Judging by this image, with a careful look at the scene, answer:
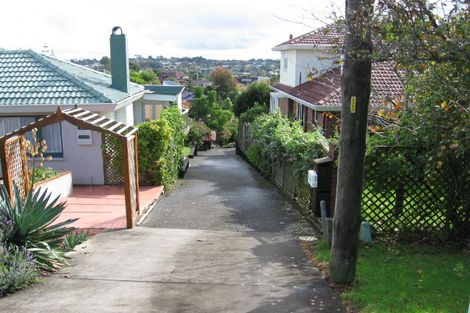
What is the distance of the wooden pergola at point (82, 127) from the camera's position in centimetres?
873

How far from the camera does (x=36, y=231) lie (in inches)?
261

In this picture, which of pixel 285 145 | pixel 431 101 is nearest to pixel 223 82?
pixel 285 145

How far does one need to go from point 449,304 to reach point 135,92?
15547mm

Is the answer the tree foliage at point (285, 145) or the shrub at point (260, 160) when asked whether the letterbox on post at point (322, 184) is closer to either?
the tree foliage at point (285, 145)

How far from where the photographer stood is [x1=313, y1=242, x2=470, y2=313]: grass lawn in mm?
4969

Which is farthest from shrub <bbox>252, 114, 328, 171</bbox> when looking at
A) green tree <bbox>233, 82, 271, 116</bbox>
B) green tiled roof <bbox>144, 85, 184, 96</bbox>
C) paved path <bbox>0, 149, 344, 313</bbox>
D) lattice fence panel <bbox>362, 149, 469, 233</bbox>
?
green tree <bbox>233, 82, 271, 116</bbox>

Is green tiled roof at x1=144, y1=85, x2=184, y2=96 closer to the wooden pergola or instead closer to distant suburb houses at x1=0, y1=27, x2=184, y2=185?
distant suburb houses at x1=0, y1=27, x2=184, y2=185

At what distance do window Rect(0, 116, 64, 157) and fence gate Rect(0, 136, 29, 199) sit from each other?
465 cm

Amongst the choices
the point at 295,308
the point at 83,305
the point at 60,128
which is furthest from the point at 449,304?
the point at 60,128

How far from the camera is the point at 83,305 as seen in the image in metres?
4.96

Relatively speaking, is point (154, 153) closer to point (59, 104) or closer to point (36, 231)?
point (59, 104)

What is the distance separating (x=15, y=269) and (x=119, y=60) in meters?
12.9

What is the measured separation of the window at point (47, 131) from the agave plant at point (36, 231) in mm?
7214

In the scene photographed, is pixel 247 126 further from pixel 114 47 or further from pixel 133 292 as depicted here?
pixel 133 292
